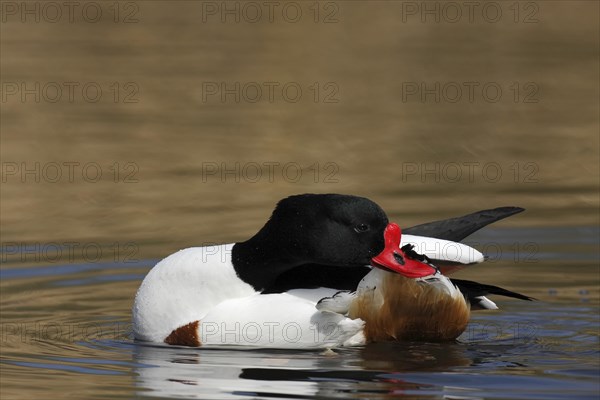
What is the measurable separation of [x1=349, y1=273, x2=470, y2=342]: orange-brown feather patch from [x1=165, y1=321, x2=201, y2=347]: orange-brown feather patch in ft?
2.99

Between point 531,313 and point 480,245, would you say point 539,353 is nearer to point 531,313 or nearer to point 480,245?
point 531,313

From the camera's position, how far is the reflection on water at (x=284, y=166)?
8.03 m

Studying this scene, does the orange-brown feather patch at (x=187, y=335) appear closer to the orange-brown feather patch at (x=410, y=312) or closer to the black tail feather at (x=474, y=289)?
the orange-brown feather patch at (x=410, y=312)

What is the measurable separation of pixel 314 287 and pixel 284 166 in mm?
5133

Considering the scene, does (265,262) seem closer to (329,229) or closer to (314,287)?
(314,287)

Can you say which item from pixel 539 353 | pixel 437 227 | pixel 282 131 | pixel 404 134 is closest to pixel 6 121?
pixel 282 131

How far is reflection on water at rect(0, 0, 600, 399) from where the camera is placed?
26.3 ft

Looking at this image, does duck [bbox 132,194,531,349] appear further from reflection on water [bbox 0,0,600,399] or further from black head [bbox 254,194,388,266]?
reflection on water [bbox 0,0,600,399]

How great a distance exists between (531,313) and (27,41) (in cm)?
1203

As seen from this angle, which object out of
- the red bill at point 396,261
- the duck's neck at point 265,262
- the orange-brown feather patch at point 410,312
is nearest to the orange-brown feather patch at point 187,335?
the duck's neck at point 265,262

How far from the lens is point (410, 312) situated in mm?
8359

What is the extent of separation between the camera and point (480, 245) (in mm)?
10938

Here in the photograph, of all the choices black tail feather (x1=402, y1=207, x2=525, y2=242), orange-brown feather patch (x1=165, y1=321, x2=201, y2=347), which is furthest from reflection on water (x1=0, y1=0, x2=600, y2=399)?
black tail feather (x1=402, y1=207, x2=525, y2=242)

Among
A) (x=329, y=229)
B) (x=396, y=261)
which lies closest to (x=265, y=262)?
(x=329, y=229)
